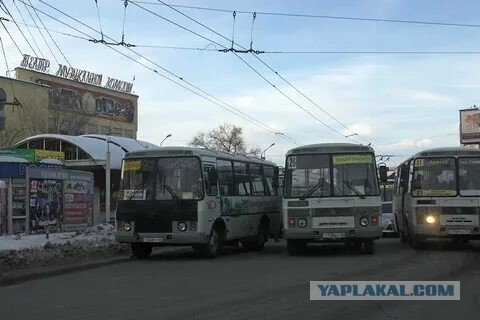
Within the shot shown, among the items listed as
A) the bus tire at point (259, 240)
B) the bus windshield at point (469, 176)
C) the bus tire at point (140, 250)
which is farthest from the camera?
the bus tire at point (259, 240)

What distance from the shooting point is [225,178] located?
1805 centimetres

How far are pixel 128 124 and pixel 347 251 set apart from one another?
80.0m

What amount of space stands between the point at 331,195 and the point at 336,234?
1034 millimetres

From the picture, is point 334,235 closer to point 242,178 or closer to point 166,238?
point 242,178

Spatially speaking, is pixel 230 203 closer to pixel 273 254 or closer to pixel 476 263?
pixel 273 254

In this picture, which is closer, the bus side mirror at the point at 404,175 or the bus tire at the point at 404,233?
the bus side mirror at the point at 404,175

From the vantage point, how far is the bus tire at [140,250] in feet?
55.9

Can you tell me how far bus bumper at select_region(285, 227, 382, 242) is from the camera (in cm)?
1623

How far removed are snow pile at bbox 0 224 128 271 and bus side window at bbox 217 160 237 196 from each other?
12.0 ft

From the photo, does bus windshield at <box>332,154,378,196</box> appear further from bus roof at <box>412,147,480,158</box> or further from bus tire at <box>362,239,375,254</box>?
bus roof at <box>412,147,480,158</box>

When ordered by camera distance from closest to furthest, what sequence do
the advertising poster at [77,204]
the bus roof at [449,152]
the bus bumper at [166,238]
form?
the bus bumper at [166,238] < the bus roof at [449,152] < the advertising poster at [77,204]

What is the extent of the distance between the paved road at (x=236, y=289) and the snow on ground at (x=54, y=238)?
3313 millimetres

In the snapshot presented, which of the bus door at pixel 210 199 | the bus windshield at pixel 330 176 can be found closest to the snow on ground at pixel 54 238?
the bus door at pixel 210 199

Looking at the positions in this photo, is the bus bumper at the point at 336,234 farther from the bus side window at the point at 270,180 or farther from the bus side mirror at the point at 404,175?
the bus side window at the point at 270,180
